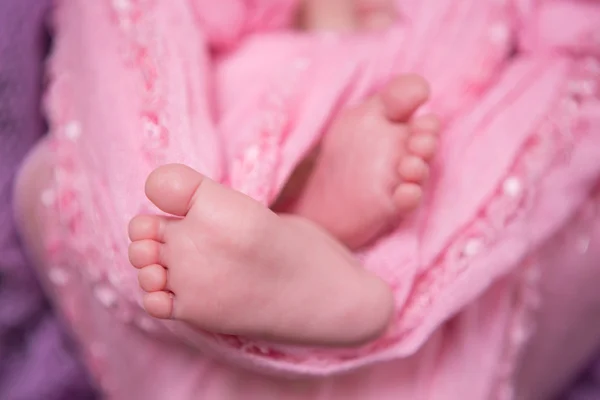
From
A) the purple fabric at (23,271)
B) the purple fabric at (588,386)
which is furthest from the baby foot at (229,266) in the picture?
the purple fabric at (588,386)

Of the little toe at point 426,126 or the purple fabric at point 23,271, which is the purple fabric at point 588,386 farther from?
the purple fabric at point 23,271

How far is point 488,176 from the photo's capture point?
54 cm

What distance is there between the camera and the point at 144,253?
43cm

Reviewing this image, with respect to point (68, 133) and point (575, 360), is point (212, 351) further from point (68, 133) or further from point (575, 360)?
point (575, 360)

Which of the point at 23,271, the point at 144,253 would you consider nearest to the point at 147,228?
the point at 144,253

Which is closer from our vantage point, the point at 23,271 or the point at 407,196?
the point at 407,196

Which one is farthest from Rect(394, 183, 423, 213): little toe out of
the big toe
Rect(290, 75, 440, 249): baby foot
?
the big toe

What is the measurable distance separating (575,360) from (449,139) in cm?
31

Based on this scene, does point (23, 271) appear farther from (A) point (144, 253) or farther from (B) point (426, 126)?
(B) point (426, 126)

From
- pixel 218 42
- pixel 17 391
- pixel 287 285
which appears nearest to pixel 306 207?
pixel 287 285

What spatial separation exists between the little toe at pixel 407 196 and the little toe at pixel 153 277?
0.20 meters

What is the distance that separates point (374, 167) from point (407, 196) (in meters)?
0.04

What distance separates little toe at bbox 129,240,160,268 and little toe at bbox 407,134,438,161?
8.9 inches

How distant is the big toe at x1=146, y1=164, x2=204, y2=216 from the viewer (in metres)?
0.42
